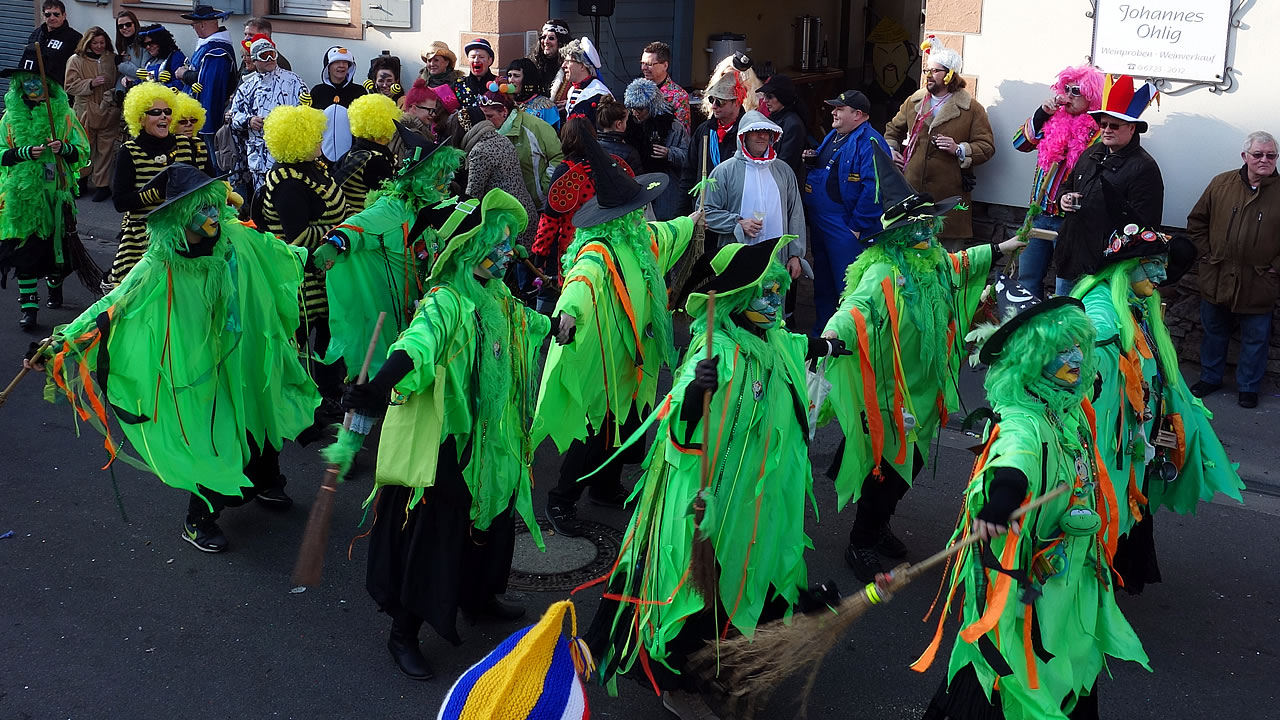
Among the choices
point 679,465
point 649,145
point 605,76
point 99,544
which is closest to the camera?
point 679,465

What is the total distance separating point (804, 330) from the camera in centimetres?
1010

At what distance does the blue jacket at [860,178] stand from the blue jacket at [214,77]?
6663 mm

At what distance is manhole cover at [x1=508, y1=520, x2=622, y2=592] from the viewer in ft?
19.6

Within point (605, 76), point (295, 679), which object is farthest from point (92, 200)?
point (295, 679)

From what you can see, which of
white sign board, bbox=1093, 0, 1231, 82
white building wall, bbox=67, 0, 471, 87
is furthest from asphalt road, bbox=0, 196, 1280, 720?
white building wall, bbox=67, 0, 471, 87

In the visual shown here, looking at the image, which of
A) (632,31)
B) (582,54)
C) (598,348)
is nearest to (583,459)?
(598,348)

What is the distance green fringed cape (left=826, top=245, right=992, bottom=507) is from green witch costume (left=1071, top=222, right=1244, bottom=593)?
2.60 feet

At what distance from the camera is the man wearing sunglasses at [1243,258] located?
8281 millimetres

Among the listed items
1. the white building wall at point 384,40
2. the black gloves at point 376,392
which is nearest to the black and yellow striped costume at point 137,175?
the black gloves at point 376,392

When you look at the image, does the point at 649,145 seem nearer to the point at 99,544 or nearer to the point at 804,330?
the point at 804,330

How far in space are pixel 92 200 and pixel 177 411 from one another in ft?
31.9

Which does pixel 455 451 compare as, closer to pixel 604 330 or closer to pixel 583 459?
pixel 604 330

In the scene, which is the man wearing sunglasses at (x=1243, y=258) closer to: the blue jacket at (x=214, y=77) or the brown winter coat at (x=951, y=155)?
the brown winter coat at (x=951, y=155)

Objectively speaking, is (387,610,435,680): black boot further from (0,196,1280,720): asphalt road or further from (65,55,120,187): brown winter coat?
(65,55,120,187): brown winter coat
